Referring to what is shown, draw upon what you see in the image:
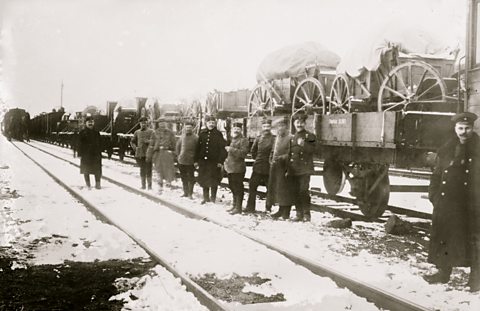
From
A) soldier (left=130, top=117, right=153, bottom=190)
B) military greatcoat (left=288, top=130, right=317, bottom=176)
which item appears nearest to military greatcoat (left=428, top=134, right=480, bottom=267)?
military greatcoat (left=288, top=130, right=317, bottom=176)

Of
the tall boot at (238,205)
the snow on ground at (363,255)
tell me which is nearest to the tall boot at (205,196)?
the snow on ground at (363,255)

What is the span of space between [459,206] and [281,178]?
405 centimetres

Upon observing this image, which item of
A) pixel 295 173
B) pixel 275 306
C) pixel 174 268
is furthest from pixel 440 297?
pixel 295 173

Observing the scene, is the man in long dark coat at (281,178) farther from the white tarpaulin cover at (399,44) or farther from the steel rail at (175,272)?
the steel rail at (175,272)

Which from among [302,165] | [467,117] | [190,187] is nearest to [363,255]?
[467,117]

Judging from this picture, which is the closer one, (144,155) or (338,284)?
(338,284)

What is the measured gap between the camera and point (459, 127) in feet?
16.7

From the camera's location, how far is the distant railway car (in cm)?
4512

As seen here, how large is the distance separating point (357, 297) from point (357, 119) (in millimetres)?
4366

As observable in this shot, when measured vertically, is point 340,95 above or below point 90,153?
above

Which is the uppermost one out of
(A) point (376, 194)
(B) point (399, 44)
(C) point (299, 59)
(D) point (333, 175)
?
(C) point (299, 59)

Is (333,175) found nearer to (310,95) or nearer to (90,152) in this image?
(310,95)

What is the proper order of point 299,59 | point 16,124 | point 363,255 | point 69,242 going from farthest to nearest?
1. point 16,124
2. point 299,59
3. point 69,242
4. point 363,255

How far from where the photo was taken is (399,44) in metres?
8.88
